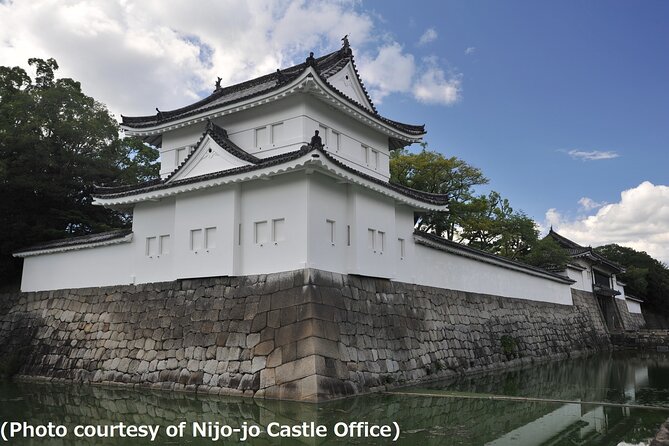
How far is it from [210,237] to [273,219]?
168 centimetres

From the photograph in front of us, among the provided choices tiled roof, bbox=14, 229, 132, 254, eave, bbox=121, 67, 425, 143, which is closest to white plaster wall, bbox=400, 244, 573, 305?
eave, bbox=121, 67, 425, 143

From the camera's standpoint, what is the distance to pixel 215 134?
11930 millimetres

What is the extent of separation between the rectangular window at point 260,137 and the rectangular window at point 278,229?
8.20 ft

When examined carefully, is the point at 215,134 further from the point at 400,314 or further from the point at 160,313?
the point at 400,314

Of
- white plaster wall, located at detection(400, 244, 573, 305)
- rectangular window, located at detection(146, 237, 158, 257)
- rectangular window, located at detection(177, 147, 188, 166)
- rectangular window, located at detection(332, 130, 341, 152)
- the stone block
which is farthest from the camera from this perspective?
rectangular window, located at detection(177, 147, 188, 166)

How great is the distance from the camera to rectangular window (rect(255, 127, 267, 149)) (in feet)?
40.7

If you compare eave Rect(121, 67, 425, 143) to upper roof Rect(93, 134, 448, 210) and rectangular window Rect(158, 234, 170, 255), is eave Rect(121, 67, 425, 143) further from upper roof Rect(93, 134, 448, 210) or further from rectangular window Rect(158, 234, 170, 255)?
rectangular window Rect(158, 234, 170, 255)

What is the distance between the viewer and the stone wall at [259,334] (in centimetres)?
962

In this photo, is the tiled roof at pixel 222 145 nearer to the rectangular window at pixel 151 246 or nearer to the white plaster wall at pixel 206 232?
the white plaster wall at pixel 206 232

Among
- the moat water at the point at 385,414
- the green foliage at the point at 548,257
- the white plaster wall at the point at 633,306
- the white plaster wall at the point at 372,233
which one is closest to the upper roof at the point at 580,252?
the green foliage at the point at 548,257

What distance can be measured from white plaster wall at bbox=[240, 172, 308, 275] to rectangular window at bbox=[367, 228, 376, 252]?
1932mm

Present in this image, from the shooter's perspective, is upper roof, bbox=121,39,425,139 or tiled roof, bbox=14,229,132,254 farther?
tiled roof, bbox=14,229,132,254

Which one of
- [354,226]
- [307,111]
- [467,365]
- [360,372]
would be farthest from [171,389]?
[467,365]

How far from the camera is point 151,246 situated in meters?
12.9
